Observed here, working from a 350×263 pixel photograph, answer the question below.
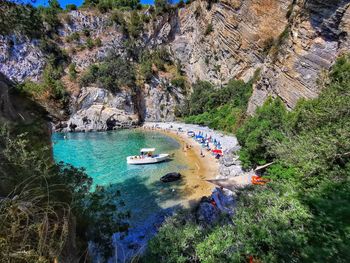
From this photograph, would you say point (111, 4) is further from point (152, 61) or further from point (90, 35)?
point (152, 61)

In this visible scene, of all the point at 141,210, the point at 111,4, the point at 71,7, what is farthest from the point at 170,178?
the point at 71,7

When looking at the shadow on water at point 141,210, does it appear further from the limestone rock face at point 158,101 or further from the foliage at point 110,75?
the limestone rock face at point 158,101

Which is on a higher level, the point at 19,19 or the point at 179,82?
the point at 19,19

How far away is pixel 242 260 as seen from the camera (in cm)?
612

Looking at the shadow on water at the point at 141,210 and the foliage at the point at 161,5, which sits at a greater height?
the foliage at the point at 161,5

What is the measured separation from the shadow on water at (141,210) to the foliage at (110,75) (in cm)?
3690

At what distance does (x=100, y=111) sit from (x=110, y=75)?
29.3ft

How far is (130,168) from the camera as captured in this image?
76.6ft

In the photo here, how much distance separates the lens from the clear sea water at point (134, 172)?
13996 mm

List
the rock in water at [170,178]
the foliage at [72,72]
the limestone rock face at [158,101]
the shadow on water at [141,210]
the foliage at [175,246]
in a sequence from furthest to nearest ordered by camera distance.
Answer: the limestone rock face at [158,101] < the foliage at [72,72] < the rock in water at [170,178] < the shadow on water at [141,210] < the foliage at [175,246]

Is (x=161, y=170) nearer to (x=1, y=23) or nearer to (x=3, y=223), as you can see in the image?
(x=1, y=23)

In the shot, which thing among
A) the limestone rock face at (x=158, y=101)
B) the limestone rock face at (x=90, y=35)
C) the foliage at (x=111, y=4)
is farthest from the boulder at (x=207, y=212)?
the foliage at (x=111, y=4)

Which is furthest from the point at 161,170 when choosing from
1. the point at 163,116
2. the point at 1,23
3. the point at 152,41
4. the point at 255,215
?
the point at 152,41

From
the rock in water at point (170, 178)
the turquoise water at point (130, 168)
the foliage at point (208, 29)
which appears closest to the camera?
the turquoise water at point (130, 168)
